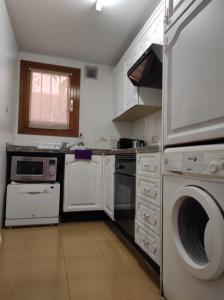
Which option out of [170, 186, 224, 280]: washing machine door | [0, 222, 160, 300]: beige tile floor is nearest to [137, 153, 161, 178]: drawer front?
[170, 186, 224, 280]: washing machine door

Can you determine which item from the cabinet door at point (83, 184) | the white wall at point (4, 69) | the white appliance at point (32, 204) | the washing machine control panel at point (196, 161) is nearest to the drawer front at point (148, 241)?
the washing machine control panel at point (196, 161)

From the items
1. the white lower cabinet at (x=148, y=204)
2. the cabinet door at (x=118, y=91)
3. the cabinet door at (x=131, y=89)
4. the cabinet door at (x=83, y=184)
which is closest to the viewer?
the white lower cabinet at (x=148, y=204)

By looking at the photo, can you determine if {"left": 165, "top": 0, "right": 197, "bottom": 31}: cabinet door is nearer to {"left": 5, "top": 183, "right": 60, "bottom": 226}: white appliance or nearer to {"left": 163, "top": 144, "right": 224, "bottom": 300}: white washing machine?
{"left": 163, "top": 144, "right": 224, "bottom": 300}: white washing machine

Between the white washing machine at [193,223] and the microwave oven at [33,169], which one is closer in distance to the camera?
the white washing machine at [193,223]

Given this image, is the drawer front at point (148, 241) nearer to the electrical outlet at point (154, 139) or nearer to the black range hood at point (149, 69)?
the electrical outlet at point (154, 139)

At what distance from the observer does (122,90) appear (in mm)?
2902

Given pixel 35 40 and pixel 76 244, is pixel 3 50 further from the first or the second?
pixel 76 244

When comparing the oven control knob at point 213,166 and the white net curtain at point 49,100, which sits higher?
the white net curtain at point 49,100

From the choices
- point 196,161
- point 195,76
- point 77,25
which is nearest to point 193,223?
point 196,161

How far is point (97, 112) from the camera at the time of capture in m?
3.41

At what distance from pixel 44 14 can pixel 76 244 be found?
7.83 feet

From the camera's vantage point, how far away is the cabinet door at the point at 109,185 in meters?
2.45

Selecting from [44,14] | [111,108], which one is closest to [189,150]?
[44,14]

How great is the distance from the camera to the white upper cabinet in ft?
6.45
